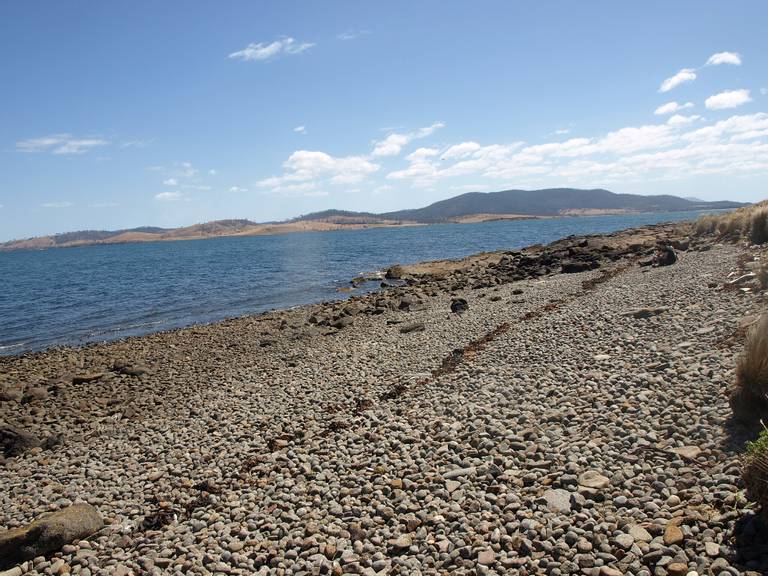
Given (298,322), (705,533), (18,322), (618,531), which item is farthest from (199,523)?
(18,322)

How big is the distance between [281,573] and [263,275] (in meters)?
50.9

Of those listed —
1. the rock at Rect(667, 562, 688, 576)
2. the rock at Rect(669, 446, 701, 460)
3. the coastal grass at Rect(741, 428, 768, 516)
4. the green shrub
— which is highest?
the green shrub

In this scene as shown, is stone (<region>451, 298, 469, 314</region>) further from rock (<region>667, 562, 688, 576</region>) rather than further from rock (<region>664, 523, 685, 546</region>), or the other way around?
rock (<region>667, 562, 688, 576</region>)

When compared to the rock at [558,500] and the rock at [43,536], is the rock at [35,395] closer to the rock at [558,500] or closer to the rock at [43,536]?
the rock at [43,536]

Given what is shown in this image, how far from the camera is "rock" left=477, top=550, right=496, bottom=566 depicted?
553 cm

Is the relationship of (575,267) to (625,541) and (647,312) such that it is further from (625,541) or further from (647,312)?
(625,541)

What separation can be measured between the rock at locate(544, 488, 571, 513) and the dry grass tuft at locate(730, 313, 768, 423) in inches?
113

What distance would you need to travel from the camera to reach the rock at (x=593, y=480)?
6.46 m

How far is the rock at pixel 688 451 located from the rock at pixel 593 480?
43.0 inches

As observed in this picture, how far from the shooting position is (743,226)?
33.7 meters

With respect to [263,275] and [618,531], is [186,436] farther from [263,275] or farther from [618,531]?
[263,275]

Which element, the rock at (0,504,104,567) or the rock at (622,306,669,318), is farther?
the rock at (622,306,669,318)

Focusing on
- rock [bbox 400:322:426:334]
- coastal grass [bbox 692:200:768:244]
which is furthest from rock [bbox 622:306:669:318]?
coastal grass [bbox 692:200:768:244]

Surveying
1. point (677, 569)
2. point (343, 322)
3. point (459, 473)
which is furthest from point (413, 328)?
point (677, 569)
